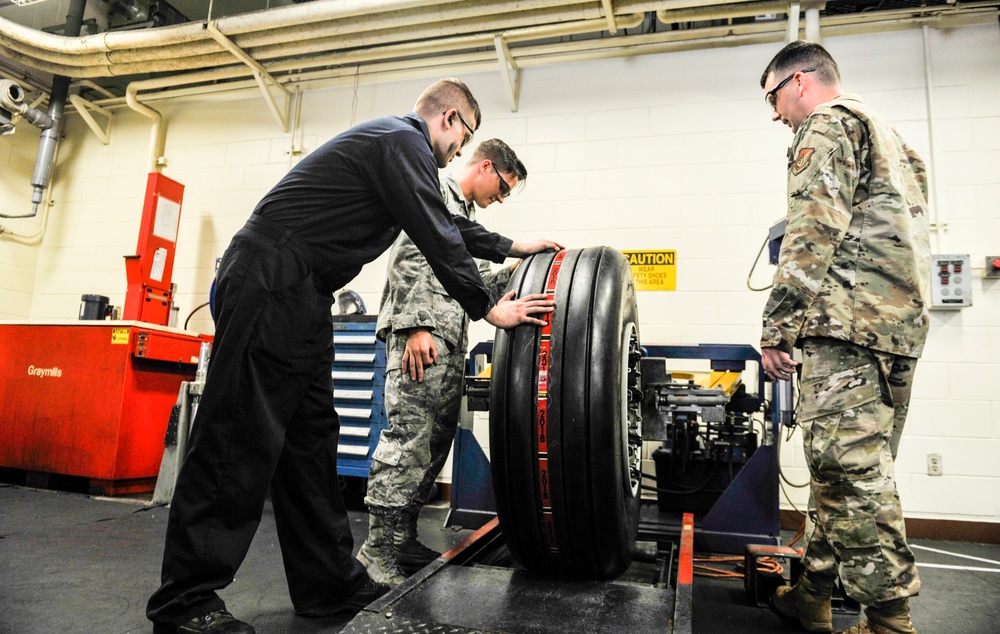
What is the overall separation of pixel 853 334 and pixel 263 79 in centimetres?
434

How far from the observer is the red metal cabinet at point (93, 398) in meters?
3.54

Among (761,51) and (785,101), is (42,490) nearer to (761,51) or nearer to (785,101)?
(785,101)

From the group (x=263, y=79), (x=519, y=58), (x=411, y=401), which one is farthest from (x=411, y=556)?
(x=263, y=79)

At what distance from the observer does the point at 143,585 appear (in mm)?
1857

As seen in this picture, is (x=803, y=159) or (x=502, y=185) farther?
(x=502, y=185)

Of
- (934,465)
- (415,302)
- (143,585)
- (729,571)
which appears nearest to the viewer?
(143,585)

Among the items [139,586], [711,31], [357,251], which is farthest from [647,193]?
[139,586]

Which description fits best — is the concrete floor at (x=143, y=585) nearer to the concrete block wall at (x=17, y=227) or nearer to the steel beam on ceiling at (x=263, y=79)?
the concrete block wall at (x=17, y=227)

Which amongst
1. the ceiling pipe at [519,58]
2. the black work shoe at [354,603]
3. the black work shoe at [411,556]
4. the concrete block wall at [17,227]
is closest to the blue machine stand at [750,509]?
the black work shoe at [411,556]

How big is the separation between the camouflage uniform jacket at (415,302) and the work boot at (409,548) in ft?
1.95

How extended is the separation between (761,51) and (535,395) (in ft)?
11.2

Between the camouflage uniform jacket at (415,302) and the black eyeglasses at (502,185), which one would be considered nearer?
the camouflage uniform jacket at (415,302)

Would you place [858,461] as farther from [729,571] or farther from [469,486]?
[469,486]

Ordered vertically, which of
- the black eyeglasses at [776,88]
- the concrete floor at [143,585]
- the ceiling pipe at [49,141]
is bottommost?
the concrete floor at [143,585]
